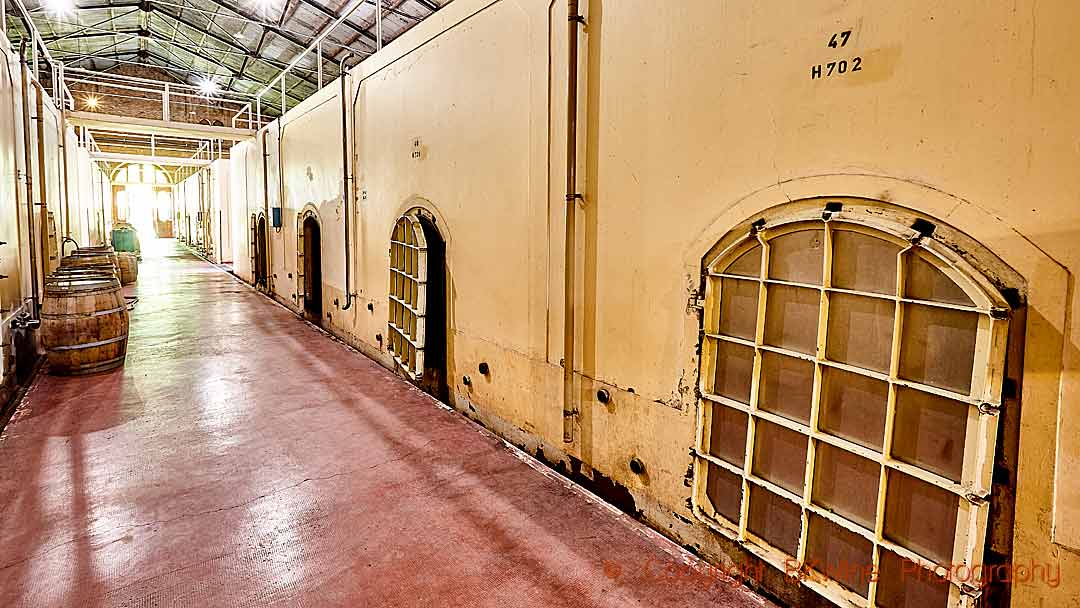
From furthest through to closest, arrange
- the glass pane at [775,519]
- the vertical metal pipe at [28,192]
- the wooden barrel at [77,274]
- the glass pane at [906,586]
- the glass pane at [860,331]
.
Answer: the vertical metal pipe at [28,192] → the wooden barrel at [77,274] → the glass pane at [775,519] → the glass pane at [860,331] → the glass pane at [906,586]

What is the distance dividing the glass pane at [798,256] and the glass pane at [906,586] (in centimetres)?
107

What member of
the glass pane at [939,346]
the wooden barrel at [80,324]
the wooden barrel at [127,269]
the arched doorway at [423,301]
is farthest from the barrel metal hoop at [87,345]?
the wooden barrel at [127,269]

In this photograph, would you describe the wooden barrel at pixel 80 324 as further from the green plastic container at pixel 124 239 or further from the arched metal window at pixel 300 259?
the green plastic container at pixel 124 239

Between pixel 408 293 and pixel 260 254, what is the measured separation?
8406mm

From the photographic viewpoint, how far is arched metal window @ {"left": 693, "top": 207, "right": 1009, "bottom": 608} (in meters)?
2.02

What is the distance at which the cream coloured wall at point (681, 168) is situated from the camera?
1860mm

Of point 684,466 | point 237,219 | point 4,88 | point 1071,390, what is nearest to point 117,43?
point 237,219

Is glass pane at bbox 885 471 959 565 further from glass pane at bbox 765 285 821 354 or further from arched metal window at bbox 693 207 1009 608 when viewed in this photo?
glass pane at bbox 765 285 821 354

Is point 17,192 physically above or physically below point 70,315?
above

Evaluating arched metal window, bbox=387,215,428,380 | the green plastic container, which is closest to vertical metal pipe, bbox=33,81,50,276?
arched metal window, bbox=387,215,428,380

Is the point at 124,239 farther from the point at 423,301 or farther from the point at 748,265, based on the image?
the point at 748,265

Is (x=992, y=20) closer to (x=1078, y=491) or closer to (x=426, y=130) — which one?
(x=1078, y=491)

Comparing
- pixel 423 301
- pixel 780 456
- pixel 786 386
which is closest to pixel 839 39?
pixel 786 386

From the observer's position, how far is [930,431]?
213cm
